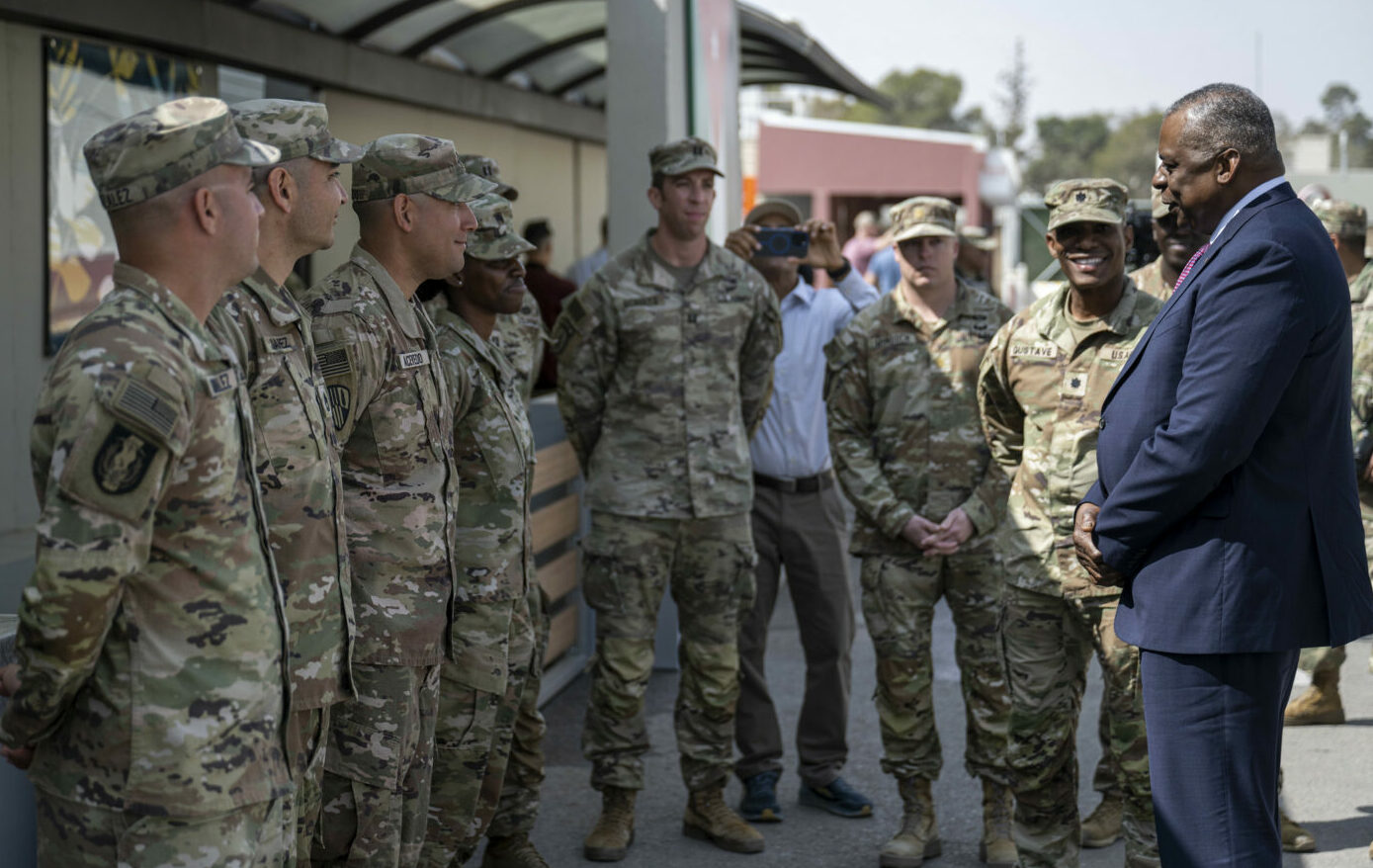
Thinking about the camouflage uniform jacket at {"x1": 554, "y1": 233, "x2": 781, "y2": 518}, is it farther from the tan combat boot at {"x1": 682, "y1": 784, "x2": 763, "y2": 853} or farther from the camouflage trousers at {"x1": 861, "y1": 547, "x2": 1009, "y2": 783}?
the tan combat boot at {"x1": 682, "y1": 784, "x2": 763, "y2": 853}

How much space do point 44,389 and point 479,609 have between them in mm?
1780

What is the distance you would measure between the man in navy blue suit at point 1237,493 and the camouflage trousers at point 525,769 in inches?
80.6

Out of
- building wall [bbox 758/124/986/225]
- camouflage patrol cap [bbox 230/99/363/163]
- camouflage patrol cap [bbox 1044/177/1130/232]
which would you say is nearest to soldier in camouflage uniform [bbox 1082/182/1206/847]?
camouflage patrol cap [bbox 1044/177/1130/232]

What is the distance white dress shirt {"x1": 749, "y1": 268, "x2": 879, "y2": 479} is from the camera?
17.7 feet

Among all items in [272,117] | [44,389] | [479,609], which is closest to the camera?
[44,389]

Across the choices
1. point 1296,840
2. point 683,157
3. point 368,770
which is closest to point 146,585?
point 368,770

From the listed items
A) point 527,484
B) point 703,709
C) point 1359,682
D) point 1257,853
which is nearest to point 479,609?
point 527,484

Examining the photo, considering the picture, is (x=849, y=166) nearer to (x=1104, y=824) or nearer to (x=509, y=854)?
(x=1104, y=824)

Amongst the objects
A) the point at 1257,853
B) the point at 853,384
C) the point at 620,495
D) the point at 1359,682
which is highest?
the point at 853,384

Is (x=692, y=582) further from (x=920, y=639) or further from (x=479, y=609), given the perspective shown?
A: (x=479, y=609)

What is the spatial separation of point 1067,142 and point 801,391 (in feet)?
370

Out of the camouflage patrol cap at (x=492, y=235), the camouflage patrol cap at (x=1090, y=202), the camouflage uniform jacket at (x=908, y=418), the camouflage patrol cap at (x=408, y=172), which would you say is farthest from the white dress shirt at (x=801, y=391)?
the camouflage patrol cap at (x=408, y=172)

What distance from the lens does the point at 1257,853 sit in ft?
9.85

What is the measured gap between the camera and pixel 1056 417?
13.7 ft
